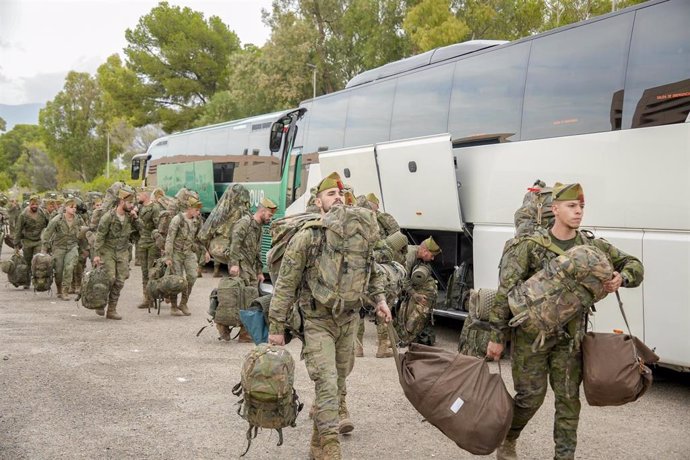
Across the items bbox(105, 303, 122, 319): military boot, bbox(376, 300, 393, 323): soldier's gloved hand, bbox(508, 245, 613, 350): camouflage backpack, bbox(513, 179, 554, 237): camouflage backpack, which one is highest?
bbox(513, 179, 554, 237): camouflage backpack

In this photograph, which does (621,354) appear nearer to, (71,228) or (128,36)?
(71,228)

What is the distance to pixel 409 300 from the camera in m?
8.90

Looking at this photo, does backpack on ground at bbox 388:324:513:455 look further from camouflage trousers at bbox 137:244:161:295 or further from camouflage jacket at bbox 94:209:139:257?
camouflage trousers at bbox 137:244:161:295

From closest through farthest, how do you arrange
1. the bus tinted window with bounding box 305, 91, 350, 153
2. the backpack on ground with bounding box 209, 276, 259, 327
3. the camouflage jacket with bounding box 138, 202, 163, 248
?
the backpack on ground with bounding box 209, 276, 259, 327 < the bus tinted window with bounding box 305, 91, 350, 153 < the camouflage jacket with bounding box 138, 202, 163, 248

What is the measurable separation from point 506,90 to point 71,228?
28.1 feet

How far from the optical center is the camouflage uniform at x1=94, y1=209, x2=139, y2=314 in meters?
11.1

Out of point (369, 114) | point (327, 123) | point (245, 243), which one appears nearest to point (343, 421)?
point (245, 243)

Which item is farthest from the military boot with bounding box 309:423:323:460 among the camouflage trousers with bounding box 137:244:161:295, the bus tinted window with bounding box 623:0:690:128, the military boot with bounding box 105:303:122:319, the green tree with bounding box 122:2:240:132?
the green tree with bounding box 122:2:240:132

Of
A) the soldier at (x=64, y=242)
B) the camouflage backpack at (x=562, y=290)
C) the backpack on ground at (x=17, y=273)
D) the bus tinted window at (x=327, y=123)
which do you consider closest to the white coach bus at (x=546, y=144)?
the bus tinted window at (x=327, y=123)

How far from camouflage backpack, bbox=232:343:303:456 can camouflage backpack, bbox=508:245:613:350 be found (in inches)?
59.1

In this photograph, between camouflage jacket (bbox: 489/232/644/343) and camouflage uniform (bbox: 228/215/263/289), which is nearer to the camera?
camouflage jacket (bbox: 489/232/644/343)

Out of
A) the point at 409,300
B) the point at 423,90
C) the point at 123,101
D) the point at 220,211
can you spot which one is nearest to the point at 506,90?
the point at 423,90

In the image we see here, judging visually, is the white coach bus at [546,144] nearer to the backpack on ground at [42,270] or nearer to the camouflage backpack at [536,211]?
the camouflage backpack at [536,211]

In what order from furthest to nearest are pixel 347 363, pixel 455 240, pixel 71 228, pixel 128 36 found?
1. pixel 128 36
2. pixel 71 228
3. pixel 455 240
4. pixel 347 363
